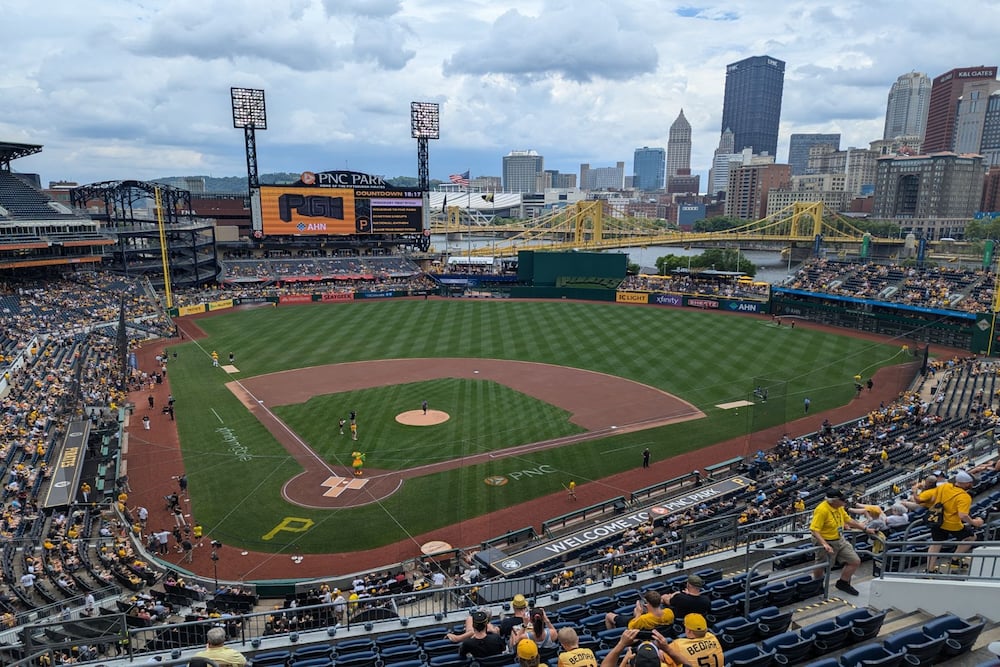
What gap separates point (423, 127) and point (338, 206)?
49.4ft

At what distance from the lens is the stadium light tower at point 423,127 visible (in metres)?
81.0

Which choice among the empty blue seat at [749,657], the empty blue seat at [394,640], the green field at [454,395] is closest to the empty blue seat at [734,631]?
the empty blue seat at [749,657]

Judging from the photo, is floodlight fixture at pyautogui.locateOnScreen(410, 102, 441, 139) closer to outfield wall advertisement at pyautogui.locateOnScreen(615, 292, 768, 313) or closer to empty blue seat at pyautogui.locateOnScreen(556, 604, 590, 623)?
outfield wall advertisement at pyautogui.locateOnScreen(615, 292, 768, 313)

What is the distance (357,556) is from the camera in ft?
64.3

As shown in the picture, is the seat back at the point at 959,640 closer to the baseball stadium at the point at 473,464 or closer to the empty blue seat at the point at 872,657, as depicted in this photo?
the baseball stadium at the point at 473,464

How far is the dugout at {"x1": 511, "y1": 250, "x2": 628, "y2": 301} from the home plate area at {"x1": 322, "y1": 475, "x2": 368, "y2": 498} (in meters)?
47.0

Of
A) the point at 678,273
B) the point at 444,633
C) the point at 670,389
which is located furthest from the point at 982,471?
the point at 678,273

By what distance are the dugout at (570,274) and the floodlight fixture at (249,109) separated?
1351 inches

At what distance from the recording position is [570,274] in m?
70.6

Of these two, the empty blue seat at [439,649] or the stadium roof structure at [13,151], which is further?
the stadium roof structure at [13,151]

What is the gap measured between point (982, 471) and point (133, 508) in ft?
78.7

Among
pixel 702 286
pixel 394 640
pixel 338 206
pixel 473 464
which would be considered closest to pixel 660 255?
pixel 702 286

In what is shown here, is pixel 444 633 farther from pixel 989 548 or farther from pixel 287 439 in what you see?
pixel 287 439

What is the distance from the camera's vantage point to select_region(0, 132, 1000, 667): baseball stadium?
31.2 ft
